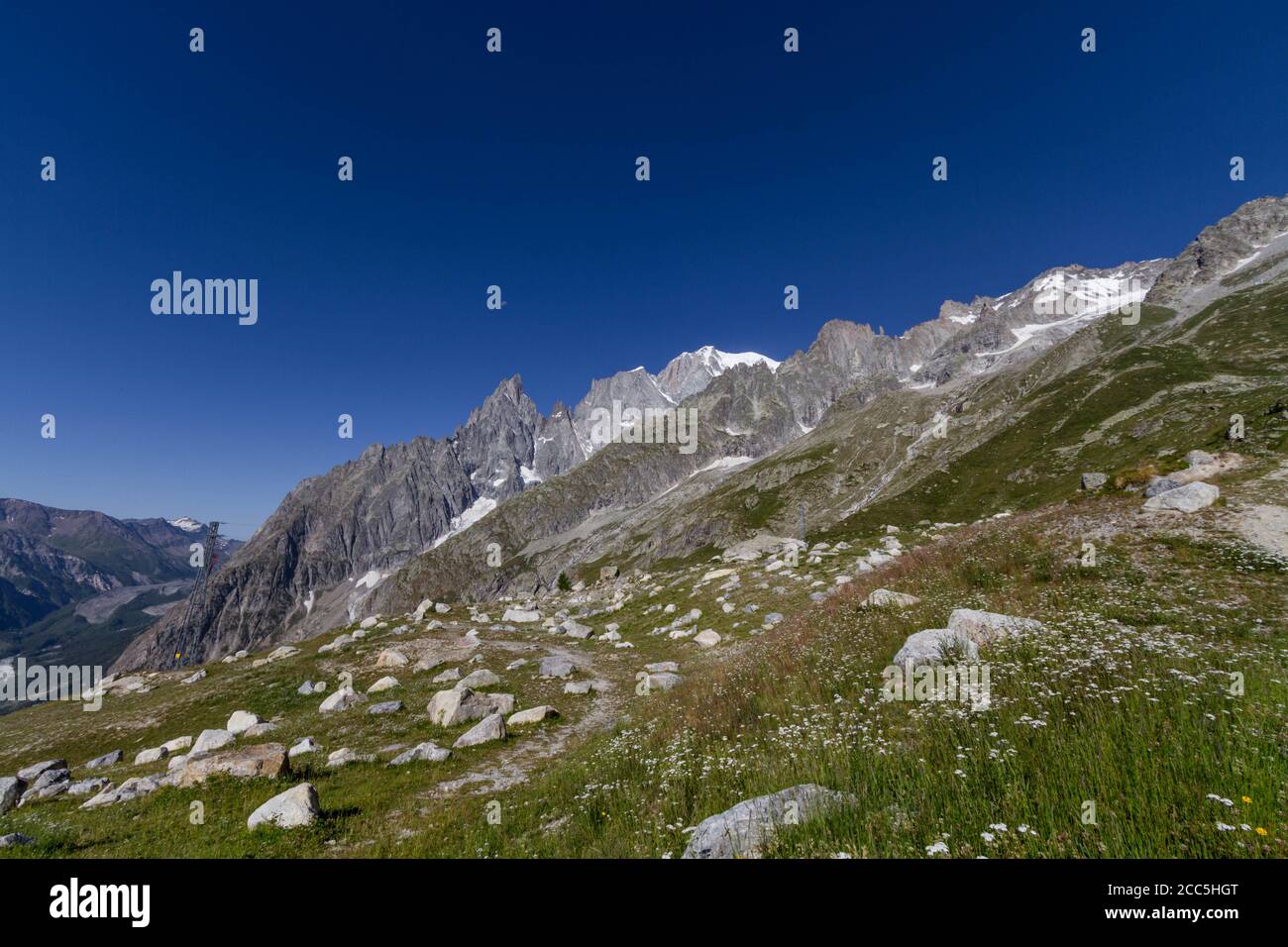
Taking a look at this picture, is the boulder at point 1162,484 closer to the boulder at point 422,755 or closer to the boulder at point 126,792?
the boulder at point 422,755

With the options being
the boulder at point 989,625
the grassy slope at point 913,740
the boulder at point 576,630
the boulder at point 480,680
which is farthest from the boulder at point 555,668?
the boulder at point 989,625

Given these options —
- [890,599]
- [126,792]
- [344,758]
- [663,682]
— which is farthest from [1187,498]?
[126,792]

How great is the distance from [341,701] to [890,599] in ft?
83.8

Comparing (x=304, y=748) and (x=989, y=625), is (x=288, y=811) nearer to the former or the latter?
(x=304, y=748)

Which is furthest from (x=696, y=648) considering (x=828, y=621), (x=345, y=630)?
(x=345, y=630)

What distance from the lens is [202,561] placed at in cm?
6531

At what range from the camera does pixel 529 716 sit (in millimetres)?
19656

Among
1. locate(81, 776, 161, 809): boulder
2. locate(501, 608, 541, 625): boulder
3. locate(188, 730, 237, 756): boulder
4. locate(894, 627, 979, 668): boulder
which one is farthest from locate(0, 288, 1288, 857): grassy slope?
locate(501, 608, 541, 625): boulder

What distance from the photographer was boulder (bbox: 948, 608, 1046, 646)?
13.5 metres

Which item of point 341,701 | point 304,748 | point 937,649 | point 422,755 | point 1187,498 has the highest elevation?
point 1187,498

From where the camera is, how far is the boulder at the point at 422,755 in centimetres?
1606

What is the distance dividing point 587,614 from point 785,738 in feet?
137

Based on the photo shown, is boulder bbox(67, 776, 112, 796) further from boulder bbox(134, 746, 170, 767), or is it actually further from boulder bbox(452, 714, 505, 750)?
boulder bbox(452, 714, 505, 750)
